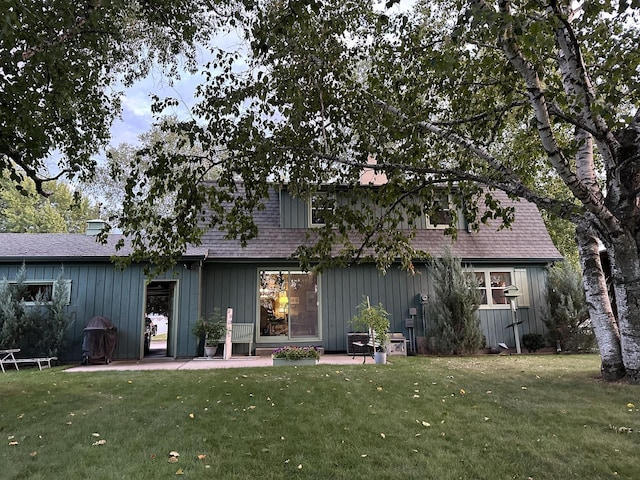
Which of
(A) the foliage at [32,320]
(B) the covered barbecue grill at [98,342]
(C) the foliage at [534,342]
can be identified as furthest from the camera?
(C) the foliage at [534,342]

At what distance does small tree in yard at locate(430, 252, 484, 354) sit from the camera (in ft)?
32.3

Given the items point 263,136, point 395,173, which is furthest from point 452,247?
point 263,136

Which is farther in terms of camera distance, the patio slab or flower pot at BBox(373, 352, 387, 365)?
flower pot at BBox(373, 352, 387, 365)

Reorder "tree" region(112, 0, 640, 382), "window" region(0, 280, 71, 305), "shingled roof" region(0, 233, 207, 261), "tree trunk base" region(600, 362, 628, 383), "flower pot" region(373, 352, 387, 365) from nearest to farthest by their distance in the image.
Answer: "tree" region(112, 0, 640, 382), "tree trunk base" region(600, 362, 628, 383), "flower pot" region(373, 352, 387, 365), "window" region(0, 280, 71, 305), "shingled roof" region(0, 233, 207, 261)

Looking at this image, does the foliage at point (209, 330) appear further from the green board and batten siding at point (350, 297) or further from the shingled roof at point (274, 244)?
the shingled roof at point (274, 244)

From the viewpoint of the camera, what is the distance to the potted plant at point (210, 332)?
31.3 ft

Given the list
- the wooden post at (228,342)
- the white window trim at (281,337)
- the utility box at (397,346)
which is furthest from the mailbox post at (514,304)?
the wooden post at (228,342)

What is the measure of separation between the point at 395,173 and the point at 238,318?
6.75m

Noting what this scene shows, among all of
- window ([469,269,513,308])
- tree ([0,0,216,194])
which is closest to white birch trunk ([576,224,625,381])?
window ([469,269,513,308])

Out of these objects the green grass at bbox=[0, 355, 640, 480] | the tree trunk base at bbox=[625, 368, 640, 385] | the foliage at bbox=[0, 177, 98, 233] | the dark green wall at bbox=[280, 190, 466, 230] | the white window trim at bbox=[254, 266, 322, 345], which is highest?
the foliage at bbox=[0, 177, 98, 233]

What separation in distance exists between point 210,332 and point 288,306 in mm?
2211

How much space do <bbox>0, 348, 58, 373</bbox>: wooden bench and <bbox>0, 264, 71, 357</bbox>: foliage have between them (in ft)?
0.58

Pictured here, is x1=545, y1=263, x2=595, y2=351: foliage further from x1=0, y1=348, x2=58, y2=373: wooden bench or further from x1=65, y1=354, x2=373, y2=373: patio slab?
x1=0, y1=348, x2=58, y2=373: wooden bench

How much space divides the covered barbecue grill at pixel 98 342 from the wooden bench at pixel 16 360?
689 mm
